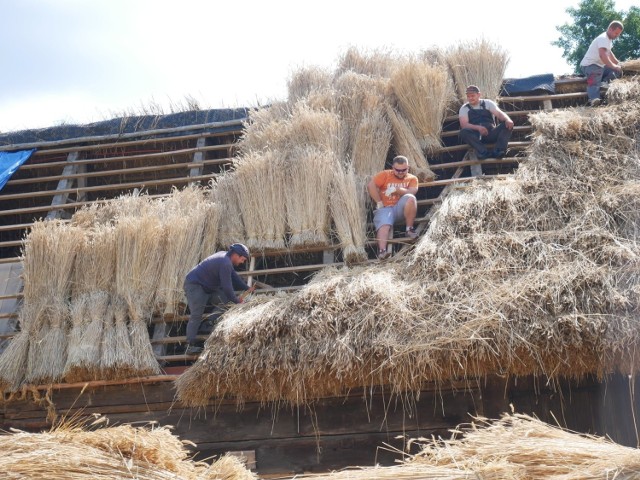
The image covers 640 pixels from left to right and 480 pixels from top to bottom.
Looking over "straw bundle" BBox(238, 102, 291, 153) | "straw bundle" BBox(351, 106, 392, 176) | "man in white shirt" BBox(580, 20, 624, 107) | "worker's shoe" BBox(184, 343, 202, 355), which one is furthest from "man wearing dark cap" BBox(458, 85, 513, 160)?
"worker's shoe" BBox(184, 343, 202, 355)

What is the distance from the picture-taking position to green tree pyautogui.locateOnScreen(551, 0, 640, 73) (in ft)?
57.6

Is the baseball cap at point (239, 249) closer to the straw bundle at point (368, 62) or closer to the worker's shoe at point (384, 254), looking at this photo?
the worker's shoe at point (384, 254)

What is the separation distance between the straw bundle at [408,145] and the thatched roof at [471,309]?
2.65 feet

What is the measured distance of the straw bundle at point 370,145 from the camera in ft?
28.7

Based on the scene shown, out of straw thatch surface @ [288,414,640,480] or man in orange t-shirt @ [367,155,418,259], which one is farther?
man in orange t-shirt @ [367,155,418,259]

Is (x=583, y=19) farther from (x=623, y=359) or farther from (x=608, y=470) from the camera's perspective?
(x=608, y=470)

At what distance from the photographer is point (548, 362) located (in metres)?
6.62

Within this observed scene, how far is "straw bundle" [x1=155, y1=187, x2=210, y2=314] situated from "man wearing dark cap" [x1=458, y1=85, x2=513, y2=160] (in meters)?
2.74

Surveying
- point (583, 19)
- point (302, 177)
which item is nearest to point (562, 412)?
point (302, 177)

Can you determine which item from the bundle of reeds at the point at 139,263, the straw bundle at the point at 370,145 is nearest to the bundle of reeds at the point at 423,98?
the straw bundle at the point at 370,145

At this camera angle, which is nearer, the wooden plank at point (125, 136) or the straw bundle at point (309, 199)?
the straw bundle at point (309, 199)

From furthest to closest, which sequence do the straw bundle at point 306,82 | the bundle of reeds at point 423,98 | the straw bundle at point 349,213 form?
the straw bundle at point 306,82 → the bundle of reeds at point 423,98 → the straw bundle at point 349,213

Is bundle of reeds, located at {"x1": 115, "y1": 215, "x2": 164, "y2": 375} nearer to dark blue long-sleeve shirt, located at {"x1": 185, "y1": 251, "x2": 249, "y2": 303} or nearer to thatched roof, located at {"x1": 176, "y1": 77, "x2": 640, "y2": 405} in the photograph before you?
dark blue long-sleeve shirt, located at {"x1": 185, "y1": 251, "x2": 249, "y2": 303}

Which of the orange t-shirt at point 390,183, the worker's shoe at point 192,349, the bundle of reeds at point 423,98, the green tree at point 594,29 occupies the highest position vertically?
the green tree at point 594,29
